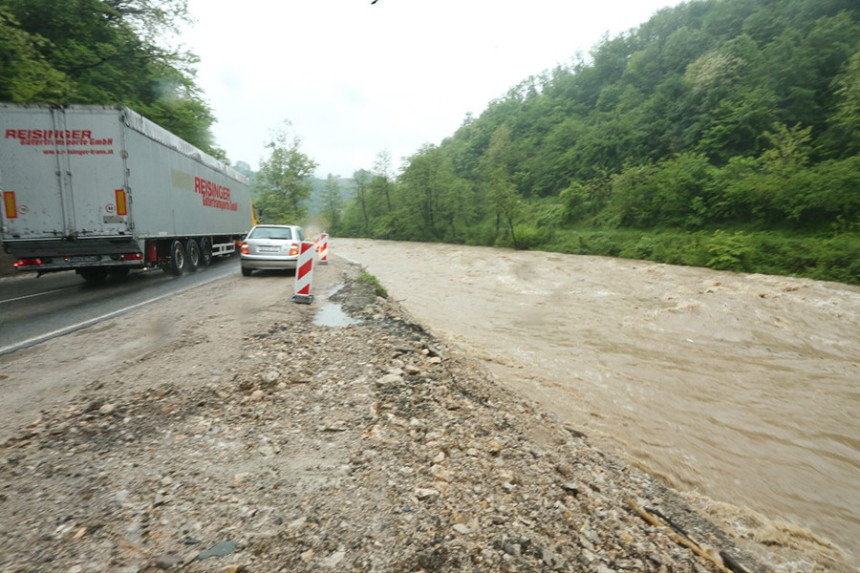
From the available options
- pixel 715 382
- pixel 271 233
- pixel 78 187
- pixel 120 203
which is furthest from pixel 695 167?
pixel 78 187

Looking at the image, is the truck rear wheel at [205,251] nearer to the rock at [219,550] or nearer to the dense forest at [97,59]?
the dense forest at [97,59]

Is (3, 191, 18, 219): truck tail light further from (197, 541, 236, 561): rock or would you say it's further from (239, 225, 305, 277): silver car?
(197, 541, 236, 561): rock

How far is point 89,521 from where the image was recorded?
86.0 inches

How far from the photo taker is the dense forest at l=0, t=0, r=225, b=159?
12.1 metres

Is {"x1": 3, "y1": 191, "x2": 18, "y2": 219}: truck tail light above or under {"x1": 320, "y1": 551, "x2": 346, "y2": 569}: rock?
above

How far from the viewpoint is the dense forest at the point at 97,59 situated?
12117 mm

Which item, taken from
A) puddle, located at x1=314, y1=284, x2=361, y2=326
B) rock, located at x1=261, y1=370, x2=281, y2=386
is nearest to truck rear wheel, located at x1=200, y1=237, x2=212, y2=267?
A: puddle, located at x1=314, y1=284, x2=361, y2=326

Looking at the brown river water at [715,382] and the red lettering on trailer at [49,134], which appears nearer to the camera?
the brown river water at [715,382]

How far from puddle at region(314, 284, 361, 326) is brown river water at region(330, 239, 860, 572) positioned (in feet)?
5.98

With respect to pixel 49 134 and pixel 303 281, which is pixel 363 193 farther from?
pixel 303 281

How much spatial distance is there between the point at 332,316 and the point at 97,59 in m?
16.2

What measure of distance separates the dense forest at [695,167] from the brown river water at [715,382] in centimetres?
776

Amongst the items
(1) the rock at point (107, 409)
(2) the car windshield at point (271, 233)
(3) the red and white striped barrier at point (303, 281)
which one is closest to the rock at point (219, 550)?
(1) the rock at point (107, 409)

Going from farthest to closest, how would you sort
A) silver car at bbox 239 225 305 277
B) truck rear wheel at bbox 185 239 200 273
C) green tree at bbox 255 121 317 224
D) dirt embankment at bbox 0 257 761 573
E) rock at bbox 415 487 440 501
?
green tree at bbox 255 121 317 224
truck rear wheel at bbox 185 239 200 273
silver car at bbox 239 225 305 277
rock at bbox 415 487 440 501
dirt embankment at bbox 0 257 761 573
